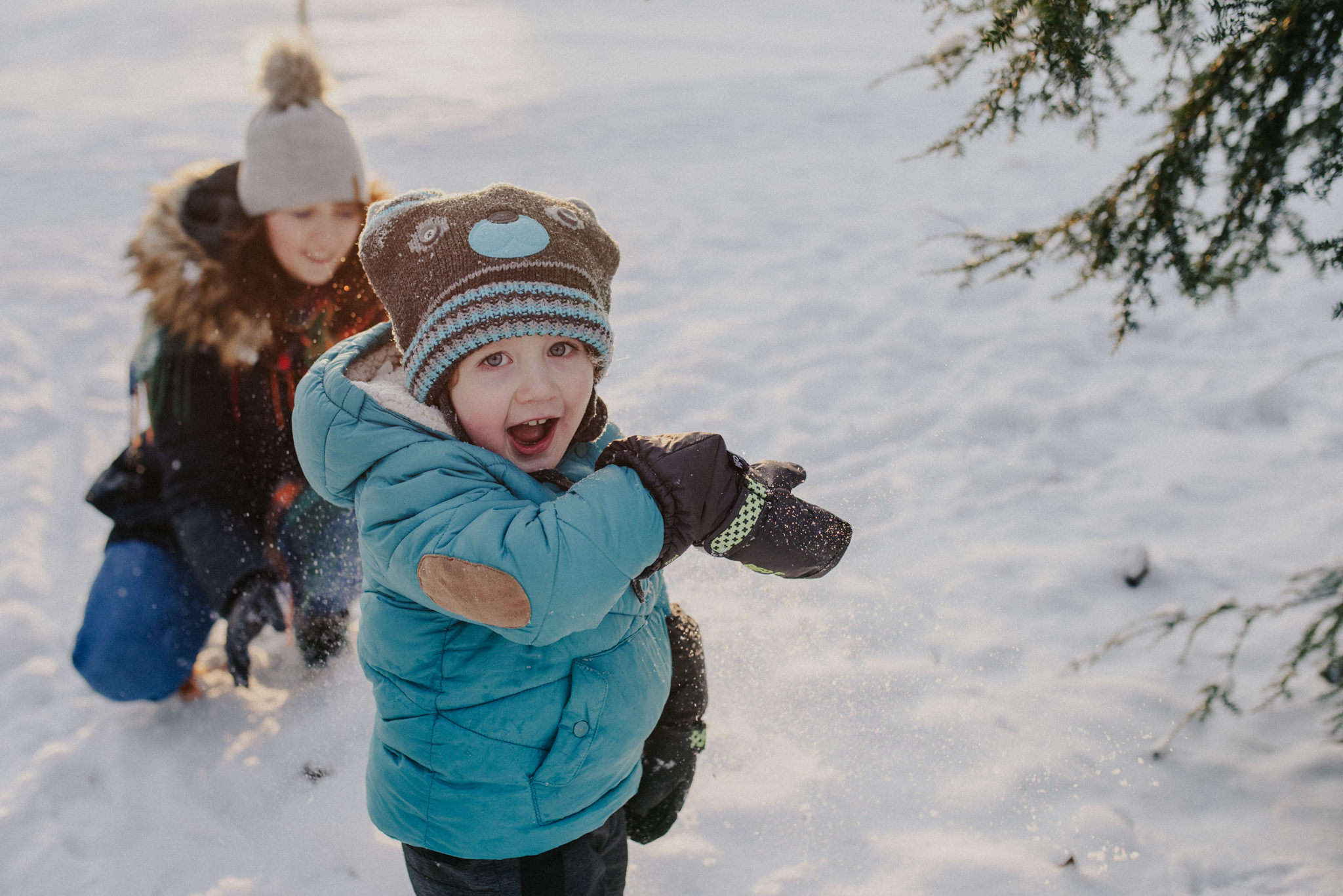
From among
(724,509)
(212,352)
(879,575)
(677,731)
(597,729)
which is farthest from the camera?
(879,575)

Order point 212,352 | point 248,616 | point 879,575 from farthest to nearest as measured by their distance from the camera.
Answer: point 879,575 → point 212,352 → point 248,616

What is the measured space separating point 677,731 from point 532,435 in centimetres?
78

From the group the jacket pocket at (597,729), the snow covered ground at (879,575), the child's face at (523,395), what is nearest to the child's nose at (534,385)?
the child's face at (523,395)

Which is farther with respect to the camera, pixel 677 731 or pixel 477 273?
pixel 677 731

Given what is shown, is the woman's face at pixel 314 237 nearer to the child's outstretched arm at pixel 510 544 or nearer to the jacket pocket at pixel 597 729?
the child's outstretched arm at pixel 510 544

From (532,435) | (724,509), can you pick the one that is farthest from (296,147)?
(724,509)

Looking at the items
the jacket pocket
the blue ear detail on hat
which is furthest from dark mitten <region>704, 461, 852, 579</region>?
the blue ear detail on hat

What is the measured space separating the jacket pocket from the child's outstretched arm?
0.59ft

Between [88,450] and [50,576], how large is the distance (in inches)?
41.5

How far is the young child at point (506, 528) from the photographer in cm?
137

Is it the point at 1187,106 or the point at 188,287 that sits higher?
the point at 1187,106

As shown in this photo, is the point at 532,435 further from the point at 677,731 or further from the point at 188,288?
the point at 188,288

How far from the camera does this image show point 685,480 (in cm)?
140

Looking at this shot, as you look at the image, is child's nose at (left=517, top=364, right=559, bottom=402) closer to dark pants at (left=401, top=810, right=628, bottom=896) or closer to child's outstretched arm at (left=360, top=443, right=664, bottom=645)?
child's outstretched arm at (left=360, top=443, right=664, bottom=645)
